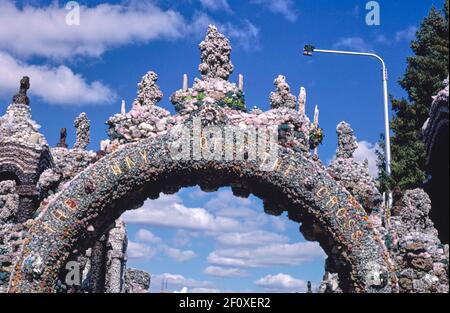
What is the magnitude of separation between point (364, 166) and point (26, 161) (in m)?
8.52

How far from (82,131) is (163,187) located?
10.3 metres

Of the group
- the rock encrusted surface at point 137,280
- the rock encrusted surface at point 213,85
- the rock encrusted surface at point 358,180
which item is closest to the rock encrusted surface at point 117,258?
the rock encrusted surface at point 137,280

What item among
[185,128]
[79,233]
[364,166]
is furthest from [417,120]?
[79,233]

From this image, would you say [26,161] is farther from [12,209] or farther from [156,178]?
[156,178]

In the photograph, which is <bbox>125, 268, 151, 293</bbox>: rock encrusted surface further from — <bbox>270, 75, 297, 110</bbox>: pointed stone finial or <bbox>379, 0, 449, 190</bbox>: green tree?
<bbox>270, 75, 297, 110</bbox>: pointed stone finial

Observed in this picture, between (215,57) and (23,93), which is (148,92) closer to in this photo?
(215,57)

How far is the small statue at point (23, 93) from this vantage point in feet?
50.1

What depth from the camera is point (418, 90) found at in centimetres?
2678

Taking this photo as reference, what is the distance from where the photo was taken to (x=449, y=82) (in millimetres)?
8328

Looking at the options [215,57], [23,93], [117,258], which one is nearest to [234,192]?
[215,57]

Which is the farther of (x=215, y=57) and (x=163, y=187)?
(x=215, y=57)

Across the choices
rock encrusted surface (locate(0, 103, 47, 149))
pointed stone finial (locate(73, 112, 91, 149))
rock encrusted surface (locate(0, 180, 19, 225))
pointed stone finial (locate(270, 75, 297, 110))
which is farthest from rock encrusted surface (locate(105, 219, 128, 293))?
pointed stone finial (locate(270, 75, 297, 110))

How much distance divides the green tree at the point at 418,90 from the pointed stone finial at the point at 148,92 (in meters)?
13.9

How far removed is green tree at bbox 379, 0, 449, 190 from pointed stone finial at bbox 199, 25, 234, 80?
1342 cm
